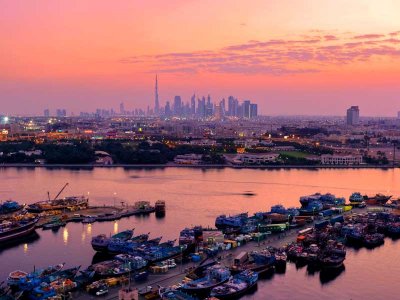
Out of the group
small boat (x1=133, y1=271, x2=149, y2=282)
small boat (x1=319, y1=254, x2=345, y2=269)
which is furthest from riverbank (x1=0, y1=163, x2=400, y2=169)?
small boat (x1=133, y1=271, x2=149, y2=282)

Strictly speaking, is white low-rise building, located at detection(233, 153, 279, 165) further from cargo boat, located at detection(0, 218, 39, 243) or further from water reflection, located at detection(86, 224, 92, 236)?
cargo boat, located at detection(0, 218, 39, 243)

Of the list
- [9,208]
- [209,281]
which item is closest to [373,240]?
[209,281]

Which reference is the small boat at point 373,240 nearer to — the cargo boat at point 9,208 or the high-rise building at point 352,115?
the cargo boat at point 9,208

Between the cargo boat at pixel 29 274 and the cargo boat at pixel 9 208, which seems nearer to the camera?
the cargo boat at pixel 29 274

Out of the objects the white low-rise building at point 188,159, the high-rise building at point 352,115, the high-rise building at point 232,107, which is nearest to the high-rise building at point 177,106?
the high-rise building at point 232,107

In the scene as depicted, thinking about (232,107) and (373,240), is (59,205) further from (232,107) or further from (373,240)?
(232,107)

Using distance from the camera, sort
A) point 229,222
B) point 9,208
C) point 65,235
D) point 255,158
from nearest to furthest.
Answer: point 65,235
point 229,222
point 9,208
point 255,158
